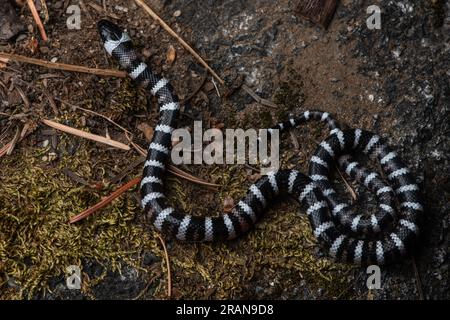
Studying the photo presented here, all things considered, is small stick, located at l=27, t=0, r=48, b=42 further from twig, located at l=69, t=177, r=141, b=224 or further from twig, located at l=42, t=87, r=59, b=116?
twig, located at l=69, t=177, r=141, b=224

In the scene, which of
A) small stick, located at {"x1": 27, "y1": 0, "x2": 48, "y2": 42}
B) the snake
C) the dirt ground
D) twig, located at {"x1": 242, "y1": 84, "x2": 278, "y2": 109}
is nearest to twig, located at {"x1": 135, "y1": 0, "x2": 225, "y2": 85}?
the dirt ground

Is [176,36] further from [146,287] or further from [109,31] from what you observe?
[146,287]

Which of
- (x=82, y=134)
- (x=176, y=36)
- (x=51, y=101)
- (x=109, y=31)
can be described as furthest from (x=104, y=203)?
(x=176, y=36)

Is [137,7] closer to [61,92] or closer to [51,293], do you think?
[61,92]

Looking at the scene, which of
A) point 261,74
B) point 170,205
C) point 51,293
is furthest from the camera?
point 261,74
